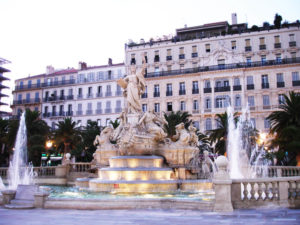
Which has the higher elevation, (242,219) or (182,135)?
(182,135)

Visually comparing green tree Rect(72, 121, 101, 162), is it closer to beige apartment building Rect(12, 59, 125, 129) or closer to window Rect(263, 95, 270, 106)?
beige apartment building Rect(12, 59, 125, 129)

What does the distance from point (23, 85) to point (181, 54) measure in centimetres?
3096

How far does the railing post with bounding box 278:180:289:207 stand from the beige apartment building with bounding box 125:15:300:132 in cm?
3758

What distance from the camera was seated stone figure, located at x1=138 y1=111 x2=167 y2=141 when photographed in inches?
690

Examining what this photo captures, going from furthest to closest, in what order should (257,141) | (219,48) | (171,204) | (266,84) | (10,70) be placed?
1. (10,70)
2. (219,48)
3. (266,84)
4. (257,141)
5. (171,204)

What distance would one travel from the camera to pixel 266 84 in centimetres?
4684

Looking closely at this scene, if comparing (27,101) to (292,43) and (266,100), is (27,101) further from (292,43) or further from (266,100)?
(292,43)

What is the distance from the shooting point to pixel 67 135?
39062 mm

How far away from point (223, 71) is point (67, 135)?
79.7 ft

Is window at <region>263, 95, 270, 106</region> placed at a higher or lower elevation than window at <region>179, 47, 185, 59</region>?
lower

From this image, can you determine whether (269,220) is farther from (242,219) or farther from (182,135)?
(182,135)

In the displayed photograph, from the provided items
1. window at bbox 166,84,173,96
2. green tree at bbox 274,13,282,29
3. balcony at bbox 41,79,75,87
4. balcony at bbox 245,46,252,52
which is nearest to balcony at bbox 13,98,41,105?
balcony at bbox 41,79,75,87

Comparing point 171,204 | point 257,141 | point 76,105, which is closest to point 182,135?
point 171,204

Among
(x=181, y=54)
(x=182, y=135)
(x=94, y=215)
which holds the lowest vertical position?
(x=94, y=215)
